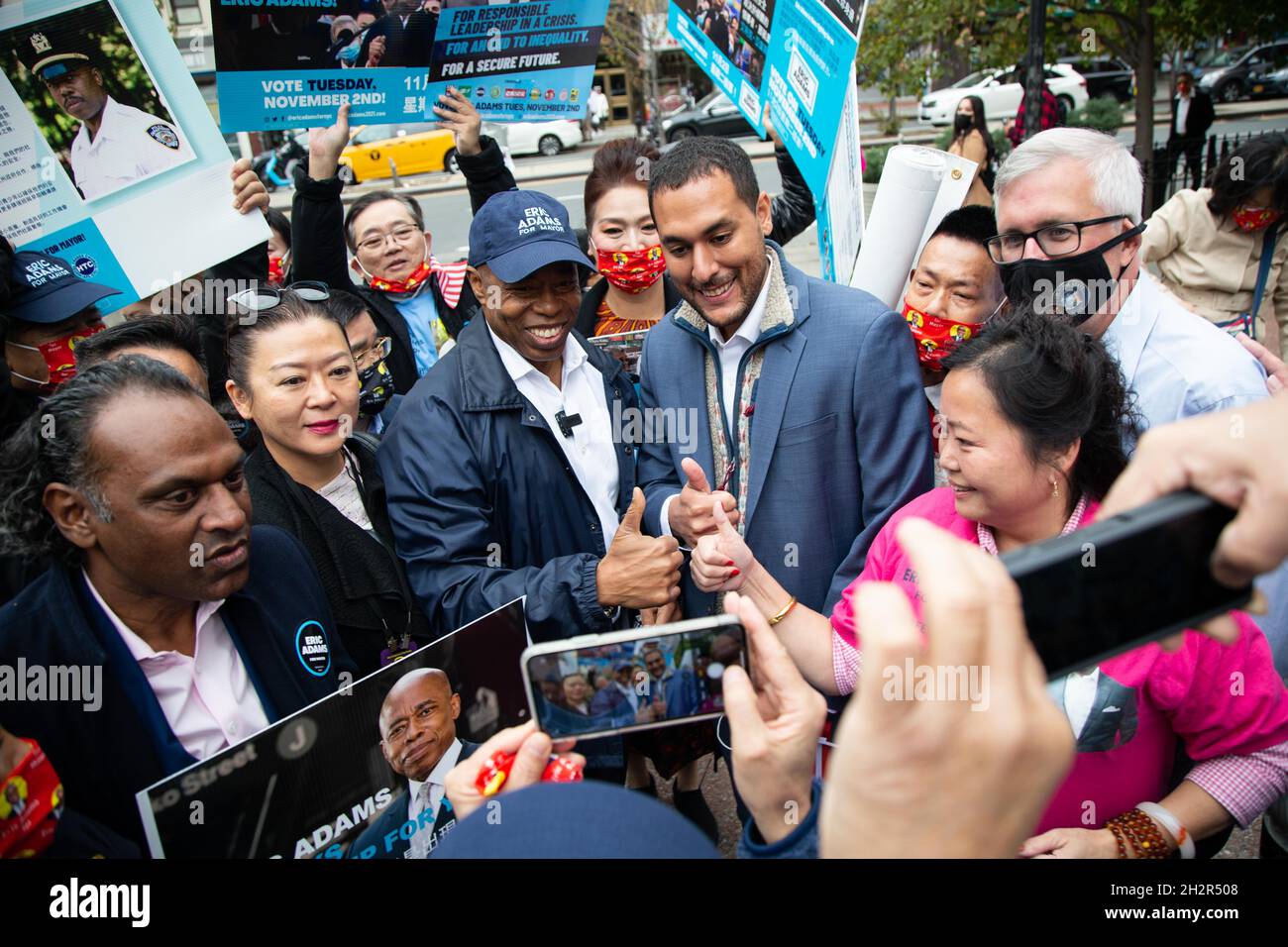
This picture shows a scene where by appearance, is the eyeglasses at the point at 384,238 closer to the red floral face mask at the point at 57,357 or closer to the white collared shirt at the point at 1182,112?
the red floral face mask at the point at 57,357

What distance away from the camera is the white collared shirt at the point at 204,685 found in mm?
1814

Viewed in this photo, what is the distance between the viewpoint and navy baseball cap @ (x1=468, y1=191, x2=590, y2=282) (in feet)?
8.83

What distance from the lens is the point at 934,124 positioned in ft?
83.6

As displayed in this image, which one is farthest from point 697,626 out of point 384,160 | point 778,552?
point 384,160

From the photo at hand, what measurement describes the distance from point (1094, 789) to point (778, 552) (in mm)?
1017

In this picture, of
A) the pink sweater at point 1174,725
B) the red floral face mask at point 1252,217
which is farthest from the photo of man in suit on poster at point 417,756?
the red floral face mask at point 1252,217

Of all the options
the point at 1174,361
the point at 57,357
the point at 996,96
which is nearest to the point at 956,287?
the point at 1174,361

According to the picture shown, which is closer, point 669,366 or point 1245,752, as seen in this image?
point 1245,752

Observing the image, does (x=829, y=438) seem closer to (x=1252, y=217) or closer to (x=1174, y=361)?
(x=1174, y=361)

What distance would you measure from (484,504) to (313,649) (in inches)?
28.0

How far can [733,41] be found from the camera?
3.63 m

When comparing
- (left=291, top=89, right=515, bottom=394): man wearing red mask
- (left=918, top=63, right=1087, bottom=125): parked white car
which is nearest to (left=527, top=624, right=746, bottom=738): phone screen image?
(left=291, top=89, right=515, bottom=394): man wearing red mask

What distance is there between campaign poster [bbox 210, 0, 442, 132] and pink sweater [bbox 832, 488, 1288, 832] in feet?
9.78
